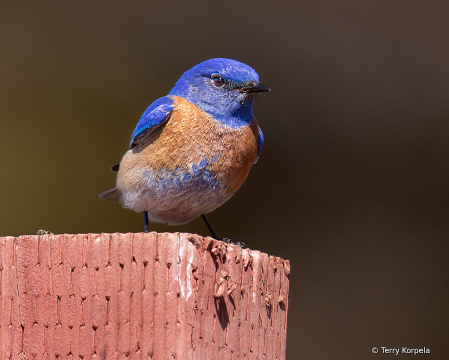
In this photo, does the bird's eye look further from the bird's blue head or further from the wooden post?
the wooden post

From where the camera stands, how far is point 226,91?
3412mm

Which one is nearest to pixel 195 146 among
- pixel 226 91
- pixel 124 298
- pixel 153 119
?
pixel 153 119

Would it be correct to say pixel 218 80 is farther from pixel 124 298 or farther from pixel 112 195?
pixel 124 298

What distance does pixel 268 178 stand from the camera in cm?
562

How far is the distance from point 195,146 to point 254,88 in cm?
61

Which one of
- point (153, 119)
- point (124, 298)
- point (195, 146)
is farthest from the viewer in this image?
point (153, 119)

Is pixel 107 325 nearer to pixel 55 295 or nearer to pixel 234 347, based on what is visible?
pixel 55 295

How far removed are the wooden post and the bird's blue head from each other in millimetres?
1681

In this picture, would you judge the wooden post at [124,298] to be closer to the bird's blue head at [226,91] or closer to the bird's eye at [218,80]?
the bird's blue head at [226,91]

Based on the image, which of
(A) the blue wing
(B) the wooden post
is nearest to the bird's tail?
Answer: (A) the blue wing

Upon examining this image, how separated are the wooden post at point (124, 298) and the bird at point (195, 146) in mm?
1352

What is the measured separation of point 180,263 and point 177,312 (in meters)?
0.14

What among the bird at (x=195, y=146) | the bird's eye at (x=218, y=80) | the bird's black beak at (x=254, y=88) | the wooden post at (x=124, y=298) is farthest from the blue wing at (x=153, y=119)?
the wooden post at (x=124, y=298)

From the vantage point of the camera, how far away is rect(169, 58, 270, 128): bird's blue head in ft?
10.9
